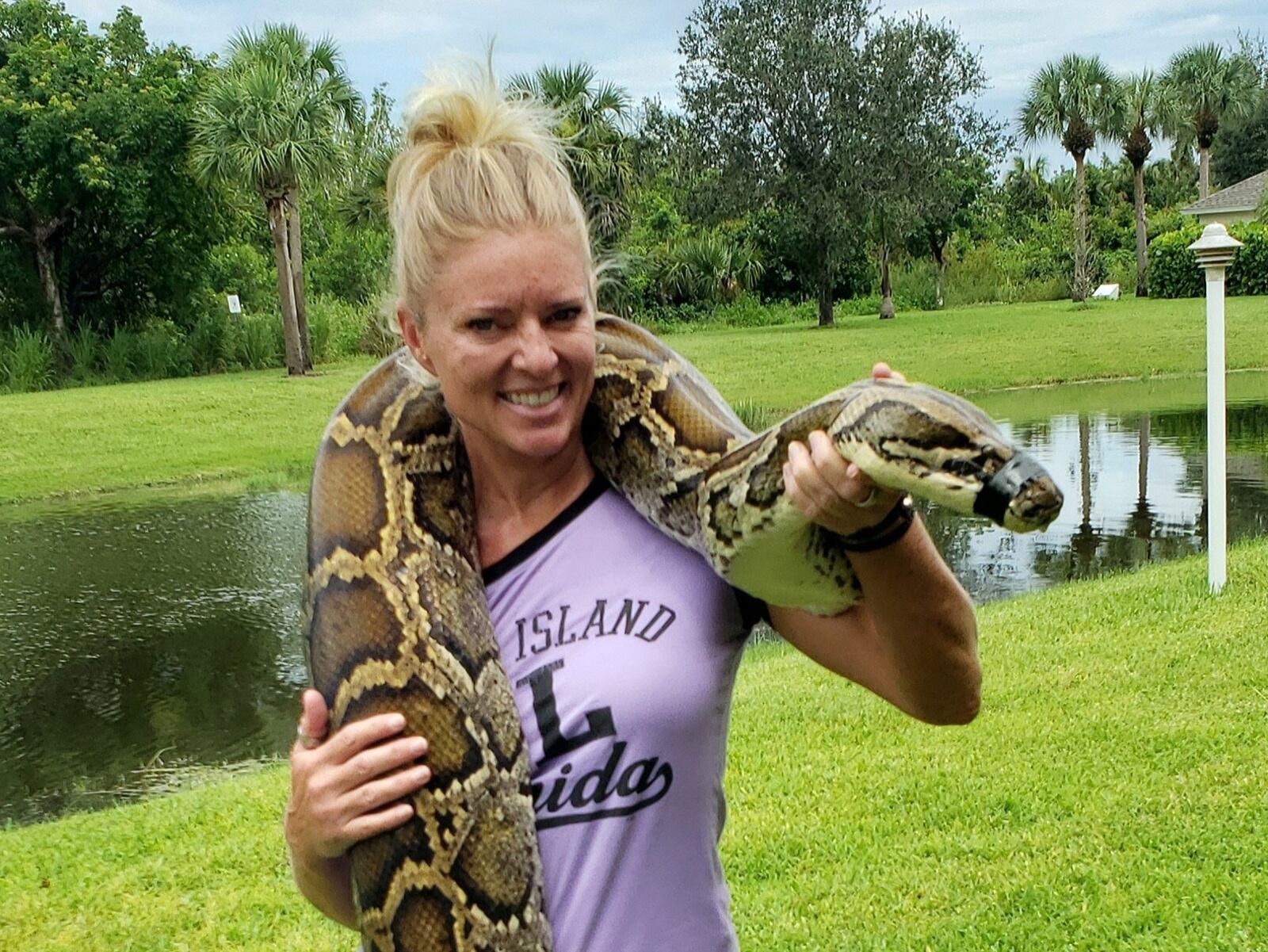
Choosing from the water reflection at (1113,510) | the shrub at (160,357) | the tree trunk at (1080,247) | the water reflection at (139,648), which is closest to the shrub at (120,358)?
the shrub at (160,357)

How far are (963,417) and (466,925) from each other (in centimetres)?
116

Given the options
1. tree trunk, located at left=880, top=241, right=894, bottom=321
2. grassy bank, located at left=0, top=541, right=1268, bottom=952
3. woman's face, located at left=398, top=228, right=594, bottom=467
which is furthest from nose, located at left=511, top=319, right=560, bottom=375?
tree trunk, located at left=880, top=241, right=894, bottom=321

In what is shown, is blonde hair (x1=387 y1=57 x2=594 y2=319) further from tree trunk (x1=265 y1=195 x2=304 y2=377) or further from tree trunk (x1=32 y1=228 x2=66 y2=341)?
tree trunk (x1=32 y1=228 x2=66 y2=341)

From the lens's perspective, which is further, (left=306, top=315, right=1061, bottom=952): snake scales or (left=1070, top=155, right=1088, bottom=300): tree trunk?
(left=1070, top=155, right=1088, bottom=300): tree trunk

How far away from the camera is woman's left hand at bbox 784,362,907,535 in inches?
68.7

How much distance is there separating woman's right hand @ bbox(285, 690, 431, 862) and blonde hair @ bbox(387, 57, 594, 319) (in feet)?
2.30

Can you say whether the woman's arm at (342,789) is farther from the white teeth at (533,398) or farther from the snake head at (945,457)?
the snake head at (945,457)

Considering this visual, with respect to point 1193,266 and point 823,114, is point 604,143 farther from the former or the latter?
point 1193,266

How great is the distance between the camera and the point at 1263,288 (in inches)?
1534

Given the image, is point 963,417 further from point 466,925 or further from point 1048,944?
point 1048,944

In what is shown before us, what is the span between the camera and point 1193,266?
4031 centimetres

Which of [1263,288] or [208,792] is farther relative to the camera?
[1263,288]

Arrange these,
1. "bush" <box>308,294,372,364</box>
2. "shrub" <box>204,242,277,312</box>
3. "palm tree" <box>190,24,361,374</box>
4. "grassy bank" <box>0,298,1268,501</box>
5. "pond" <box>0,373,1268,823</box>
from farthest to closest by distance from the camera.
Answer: "shrub" <box>204,242,277,312</box> → "bush" <box>308,294,372,364</box> → "palm tree" <box>190,24,361,374</box> → "grassy bank" <box>0,298,1268,501</box> → "pond" <box>0,373,1268,823</box>

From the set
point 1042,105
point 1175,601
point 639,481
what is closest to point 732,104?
point 1042,105
